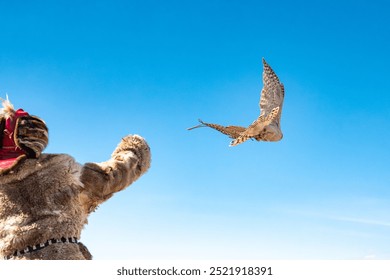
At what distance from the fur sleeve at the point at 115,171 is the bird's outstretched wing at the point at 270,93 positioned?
30.9ft

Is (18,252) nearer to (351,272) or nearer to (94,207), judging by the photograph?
(94,207)

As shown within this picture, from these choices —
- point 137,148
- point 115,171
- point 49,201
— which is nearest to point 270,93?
point 137,148

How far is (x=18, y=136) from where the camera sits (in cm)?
375

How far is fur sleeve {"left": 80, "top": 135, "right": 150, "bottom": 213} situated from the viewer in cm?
395

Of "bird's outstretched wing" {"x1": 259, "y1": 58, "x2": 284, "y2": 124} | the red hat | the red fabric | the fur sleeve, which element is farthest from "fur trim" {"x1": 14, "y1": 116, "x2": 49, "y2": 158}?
"bird's outstretched wing" {"x1": 259, "y1": 58, "x2": 284, "y2": 124}

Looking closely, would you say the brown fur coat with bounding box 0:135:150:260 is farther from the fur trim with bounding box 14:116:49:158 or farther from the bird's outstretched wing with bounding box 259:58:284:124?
the bird's outstretched wing with bounding box 259:58:284:124

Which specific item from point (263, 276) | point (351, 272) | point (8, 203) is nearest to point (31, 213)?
point (8, 203)

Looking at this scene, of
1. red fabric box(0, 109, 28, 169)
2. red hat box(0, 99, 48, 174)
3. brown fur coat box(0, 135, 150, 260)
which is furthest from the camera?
red fabric box(0, 109, 28, 169)

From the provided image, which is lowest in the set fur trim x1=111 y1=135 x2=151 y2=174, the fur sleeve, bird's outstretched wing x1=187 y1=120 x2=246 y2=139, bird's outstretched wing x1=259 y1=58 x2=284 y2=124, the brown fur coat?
the brown fur coat

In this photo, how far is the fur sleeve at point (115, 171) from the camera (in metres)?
3.95

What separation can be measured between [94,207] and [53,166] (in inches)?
20.7

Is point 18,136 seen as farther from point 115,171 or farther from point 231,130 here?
point 231,130

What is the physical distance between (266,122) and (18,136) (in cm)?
997

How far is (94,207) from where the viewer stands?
410cm
